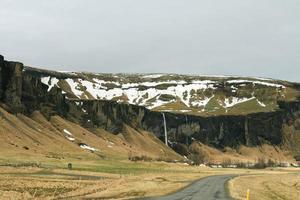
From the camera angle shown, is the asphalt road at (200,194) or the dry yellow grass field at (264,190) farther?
the dry yellow grass field at (264,190)

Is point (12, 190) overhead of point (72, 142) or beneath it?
overhead

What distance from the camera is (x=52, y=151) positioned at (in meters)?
164

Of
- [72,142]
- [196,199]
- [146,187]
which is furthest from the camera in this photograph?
[72,142]

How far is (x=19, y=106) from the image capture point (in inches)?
7613

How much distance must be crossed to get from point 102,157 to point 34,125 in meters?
31.1

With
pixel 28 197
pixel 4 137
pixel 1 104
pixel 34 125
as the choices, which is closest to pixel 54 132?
pixel 34 125

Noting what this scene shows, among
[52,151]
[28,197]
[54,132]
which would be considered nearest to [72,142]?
[54,132]

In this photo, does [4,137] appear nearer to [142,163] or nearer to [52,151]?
[52,151]

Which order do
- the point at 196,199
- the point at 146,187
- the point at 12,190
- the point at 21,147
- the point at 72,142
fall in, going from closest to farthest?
the point at 196,199 → the point at 12,190 → the point at 146,187 → the point at 21,147 → the point at 72,142

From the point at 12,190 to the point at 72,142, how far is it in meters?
129

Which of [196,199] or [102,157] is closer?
[196,199]

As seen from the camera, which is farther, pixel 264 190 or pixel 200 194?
pixel 264 190

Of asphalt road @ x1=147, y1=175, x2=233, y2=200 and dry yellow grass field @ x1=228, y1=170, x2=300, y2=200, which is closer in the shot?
asphalt road @ x1=147, y1=175, x2=233, y2=200

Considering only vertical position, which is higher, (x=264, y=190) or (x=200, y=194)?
(x=200, y=194)
